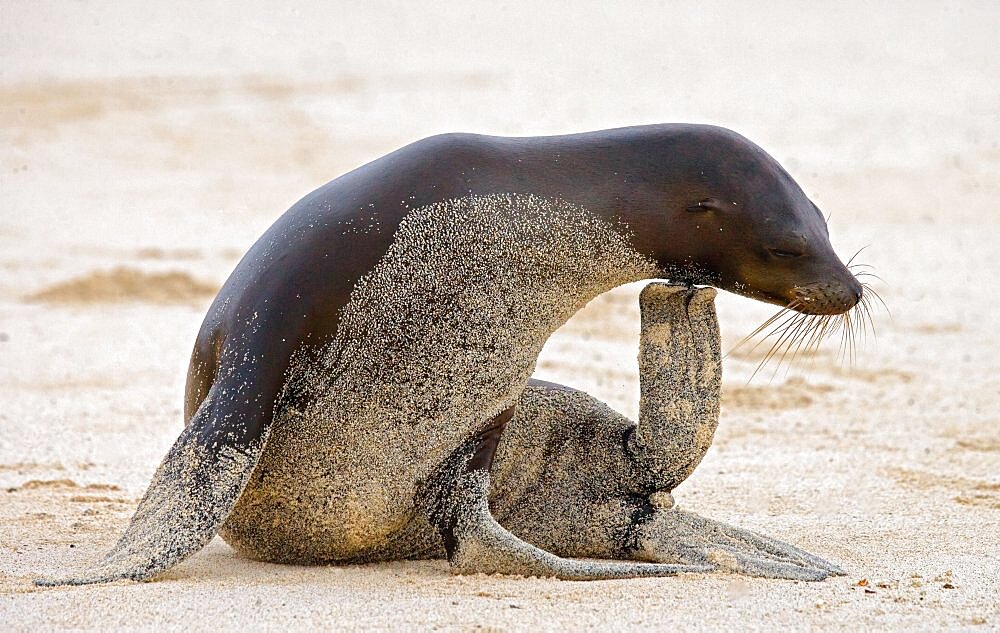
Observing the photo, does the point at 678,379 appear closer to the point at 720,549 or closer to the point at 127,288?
the point at 720,549

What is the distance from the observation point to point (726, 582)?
4.57m

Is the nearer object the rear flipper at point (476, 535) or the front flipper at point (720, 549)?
the rear flipper at point (476, 535)

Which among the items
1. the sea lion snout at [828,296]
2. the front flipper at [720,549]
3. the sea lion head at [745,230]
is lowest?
the front flipper at [720,549]

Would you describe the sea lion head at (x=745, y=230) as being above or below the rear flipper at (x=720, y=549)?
above

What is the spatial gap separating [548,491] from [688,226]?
1096 millimetres

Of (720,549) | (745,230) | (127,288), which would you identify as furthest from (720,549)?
(127,288)

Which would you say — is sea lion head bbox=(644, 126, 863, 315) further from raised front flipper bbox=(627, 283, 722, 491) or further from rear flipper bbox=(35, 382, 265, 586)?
rear flipper bbox=(35, 382, 265, 586)

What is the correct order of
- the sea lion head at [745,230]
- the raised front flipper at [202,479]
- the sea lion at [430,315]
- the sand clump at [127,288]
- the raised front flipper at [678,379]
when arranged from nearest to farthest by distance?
the raised front flipper at [202,479]
the sea lion at [430,315]
the sea lion head at [745,230]
the raised front flipper at [678,379]
the sand clump at [127,288]

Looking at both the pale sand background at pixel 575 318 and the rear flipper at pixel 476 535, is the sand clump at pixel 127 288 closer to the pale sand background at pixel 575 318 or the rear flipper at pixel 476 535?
the pale sand background at pixel 575 318

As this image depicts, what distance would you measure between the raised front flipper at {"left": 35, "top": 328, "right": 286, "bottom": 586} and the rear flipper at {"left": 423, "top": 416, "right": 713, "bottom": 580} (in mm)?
635

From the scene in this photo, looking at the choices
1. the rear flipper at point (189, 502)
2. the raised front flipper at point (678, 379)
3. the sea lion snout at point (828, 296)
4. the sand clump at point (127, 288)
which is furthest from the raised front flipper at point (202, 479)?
the sand clump at point (127, 288)

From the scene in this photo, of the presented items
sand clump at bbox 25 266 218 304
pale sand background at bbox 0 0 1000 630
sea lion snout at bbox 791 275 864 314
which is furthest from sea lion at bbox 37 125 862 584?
sand clump at bbox 25 266 218 304

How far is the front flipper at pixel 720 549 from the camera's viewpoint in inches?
187

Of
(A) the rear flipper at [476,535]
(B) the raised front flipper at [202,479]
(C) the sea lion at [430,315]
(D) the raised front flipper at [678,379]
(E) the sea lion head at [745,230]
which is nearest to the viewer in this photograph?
(B) the raised front flipper at [202,479]
